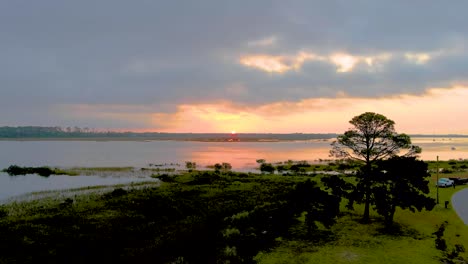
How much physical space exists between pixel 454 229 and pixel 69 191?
59385mm

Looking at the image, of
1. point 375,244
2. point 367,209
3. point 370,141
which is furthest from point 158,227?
point 370,141

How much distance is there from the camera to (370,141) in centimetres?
4428

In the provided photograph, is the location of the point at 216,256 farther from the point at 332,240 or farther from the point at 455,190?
the point at 455,190

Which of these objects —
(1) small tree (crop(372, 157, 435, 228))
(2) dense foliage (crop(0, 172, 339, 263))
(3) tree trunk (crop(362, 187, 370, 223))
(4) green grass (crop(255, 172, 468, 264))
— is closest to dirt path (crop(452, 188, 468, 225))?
(4) green grass (crop(255, 172, 468, 264))

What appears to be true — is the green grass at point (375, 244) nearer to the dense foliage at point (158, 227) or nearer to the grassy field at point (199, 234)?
the grassy field at point (199, 234)

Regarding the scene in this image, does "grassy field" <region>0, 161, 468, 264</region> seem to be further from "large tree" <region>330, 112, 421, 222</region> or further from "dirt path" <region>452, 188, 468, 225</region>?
"large tree" <region>330, 112, 421, 222</region>

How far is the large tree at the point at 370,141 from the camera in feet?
139

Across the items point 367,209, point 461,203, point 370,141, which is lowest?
point 461,203

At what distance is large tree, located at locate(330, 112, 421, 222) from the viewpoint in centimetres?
4231

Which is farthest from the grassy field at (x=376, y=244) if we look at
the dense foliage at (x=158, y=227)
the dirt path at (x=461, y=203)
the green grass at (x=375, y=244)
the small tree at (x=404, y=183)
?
the small tree at (x=404, y=183)

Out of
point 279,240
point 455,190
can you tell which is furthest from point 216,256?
point 455,190

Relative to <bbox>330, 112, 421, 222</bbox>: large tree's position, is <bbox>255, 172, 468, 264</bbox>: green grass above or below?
below

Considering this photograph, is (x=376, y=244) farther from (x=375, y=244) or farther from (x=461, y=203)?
(x=461, y=203)

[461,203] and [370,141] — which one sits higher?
[370,141]
